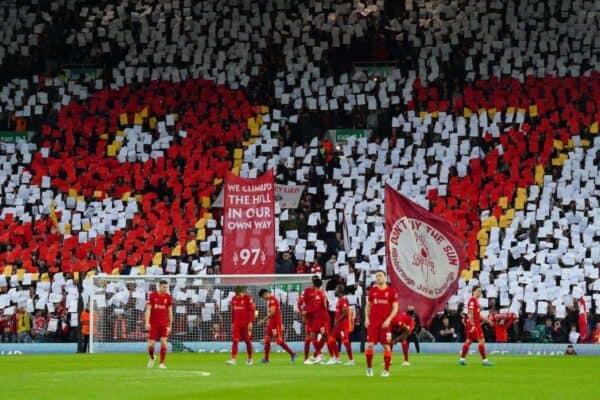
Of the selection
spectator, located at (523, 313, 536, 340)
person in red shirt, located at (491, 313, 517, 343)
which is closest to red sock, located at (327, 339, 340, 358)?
person in red shirt, located at (491, 313, 517, 343)

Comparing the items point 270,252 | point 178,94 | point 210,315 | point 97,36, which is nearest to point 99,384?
point 270,252

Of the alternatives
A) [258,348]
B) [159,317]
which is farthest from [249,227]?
Result: [258,348]

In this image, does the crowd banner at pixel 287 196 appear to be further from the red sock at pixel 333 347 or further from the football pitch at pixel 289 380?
the red sock at pixel 333 347

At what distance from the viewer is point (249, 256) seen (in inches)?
1323

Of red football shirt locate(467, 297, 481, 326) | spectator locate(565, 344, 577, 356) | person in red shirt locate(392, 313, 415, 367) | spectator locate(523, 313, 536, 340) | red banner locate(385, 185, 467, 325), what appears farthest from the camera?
spectator locate(523, 313, 536, 340)

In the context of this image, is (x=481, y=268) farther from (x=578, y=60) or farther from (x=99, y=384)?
(x=99, y=384)

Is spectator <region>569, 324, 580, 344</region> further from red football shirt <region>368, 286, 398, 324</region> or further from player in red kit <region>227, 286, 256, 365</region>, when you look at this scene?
Answer: red football shirt <region>368, 286, 398, 324</region>

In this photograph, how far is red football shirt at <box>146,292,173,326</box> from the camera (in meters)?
29.5

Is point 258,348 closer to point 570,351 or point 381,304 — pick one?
point 570,351

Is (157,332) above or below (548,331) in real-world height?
below

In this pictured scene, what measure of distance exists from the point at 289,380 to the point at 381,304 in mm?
2230

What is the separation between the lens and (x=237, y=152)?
158 feet

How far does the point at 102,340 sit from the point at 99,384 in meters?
15.9

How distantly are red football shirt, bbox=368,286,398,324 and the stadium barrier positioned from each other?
43.1ft
